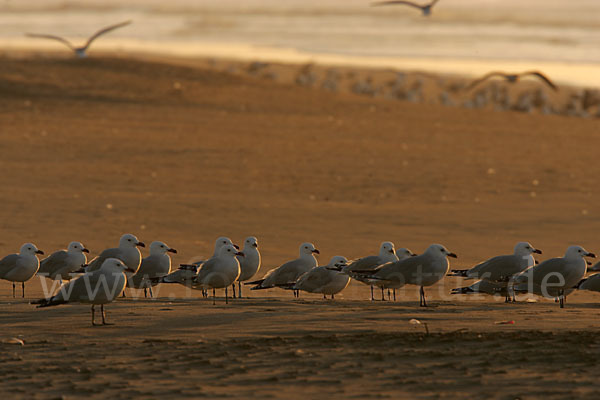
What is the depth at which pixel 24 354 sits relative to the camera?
10859mm

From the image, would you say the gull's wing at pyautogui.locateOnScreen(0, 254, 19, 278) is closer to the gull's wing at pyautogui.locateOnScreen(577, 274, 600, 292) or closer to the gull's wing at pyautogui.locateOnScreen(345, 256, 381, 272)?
the gull's wing at pyautogui.locateOnScreen(345, 256, 381, 272)

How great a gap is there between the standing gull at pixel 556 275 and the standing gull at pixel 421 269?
3.77ft

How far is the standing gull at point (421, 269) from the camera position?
14.8 m

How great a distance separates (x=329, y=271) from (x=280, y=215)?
11712 millimetres

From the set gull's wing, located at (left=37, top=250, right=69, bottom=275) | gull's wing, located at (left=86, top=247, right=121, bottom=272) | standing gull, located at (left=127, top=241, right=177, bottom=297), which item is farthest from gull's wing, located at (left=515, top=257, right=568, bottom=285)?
gull's wing, located at (left=37, top=250, right=69, bottom=275)

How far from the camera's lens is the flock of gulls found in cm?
1487

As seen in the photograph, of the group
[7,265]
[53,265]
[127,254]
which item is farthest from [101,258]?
[7,265]

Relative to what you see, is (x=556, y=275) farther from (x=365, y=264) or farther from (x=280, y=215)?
(x=280, y=215)

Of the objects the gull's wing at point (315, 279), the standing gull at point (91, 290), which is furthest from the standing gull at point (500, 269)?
the standing gull at point (91, 290)

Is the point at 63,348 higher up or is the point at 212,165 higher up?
the point at 212,165

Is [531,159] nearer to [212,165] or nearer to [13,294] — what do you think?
[212,165]

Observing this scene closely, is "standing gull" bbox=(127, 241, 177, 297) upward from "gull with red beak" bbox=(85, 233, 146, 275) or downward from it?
downward

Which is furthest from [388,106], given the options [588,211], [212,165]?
[588,211]

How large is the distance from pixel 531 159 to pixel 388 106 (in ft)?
44.1
